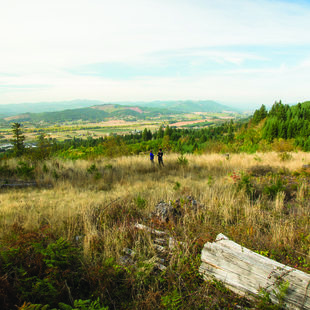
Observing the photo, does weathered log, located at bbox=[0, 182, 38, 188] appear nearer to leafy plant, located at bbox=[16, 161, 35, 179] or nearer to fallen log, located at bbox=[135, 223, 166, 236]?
leafy plant, located at bbox=[16, 161, 35, 179]

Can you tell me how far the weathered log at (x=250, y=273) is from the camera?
199 centimetres

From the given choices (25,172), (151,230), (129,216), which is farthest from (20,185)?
(151,230)

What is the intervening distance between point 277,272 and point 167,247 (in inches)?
62.2

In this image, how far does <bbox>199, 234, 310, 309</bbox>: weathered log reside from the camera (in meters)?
1.99

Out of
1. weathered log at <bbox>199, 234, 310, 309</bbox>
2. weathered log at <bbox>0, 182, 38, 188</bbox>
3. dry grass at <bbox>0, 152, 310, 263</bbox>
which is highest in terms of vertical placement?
weathered log at <bbox>199, 234, 310, 309</bbox>

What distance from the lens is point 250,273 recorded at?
2.29 metres

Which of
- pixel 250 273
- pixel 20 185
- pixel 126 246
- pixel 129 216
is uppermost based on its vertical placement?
pixel 250 273

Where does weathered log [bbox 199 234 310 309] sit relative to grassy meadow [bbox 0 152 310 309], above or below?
above

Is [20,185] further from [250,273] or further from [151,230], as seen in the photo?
[250,273]

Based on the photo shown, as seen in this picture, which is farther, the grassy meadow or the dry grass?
the dry grass

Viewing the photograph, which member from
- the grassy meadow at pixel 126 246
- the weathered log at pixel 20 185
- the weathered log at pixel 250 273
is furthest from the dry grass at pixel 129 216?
the weathered log at pixel 250 273

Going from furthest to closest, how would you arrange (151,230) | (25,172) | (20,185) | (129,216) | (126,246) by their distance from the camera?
1. (25,172)
2. (20,185)
3. (129,216)
4. (151,230)
5. (126,246)

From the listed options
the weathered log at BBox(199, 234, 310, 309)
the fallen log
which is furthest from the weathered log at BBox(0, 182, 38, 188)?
the weathered log at BBox(199, 234, 310, 309)

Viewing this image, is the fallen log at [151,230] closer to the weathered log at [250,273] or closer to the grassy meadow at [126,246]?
the grassy meadow at [126,246]
